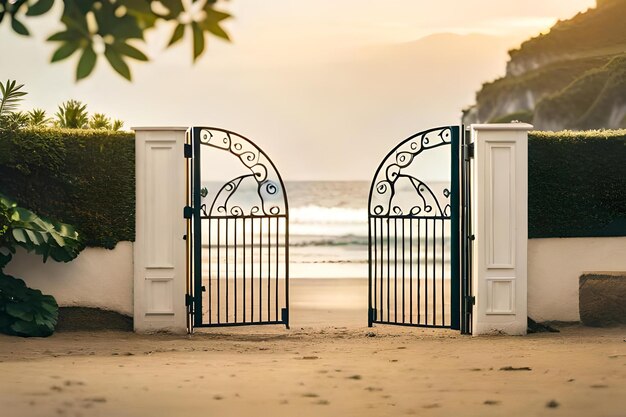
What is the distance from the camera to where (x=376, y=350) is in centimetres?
845

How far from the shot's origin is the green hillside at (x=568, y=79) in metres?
43.7

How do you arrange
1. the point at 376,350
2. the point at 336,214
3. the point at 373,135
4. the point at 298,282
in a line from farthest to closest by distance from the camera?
the point at 373,135 < the point at 336,214 < the point at 298,282 < the point at 376,350

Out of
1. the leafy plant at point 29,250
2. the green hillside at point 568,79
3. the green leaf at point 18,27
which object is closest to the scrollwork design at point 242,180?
the leafy plant at point 29,250

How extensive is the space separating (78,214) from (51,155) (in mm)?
693

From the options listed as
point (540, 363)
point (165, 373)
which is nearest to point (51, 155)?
point (165, 373)

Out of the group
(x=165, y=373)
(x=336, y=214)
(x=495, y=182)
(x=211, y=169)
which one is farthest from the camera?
(x=211, y=169)

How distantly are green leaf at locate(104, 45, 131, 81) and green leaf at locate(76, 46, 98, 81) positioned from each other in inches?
1.9

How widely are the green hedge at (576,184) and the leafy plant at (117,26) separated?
718cm

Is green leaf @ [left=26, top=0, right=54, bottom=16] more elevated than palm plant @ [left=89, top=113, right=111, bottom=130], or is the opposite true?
palm plant @ [left=89, top=113, right=111, bottom=130]

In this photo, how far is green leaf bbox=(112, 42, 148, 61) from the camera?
9.22ft

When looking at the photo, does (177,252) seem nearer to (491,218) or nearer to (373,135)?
(491,218)

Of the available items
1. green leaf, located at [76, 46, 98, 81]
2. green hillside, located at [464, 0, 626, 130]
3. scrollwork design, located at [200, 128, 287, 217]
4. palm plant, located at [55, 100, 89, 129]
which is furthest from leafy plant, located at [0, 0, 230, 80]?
green hillside, located at [464, 0, 626, 130]

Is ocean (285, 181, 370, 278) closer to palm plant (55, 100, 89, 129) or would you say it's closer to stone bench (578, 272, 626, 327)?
palm plant (55, 100, 89, 129)

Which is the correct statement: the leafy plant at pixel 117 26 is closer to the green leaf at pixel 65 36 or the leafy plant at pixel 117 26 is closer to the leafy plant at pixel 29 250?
the green leaf at pixel 65 36
